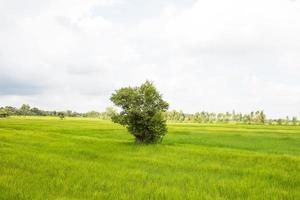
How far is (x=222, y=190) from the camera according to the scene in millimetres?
14125

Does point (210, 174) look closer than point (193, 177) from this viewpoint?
No

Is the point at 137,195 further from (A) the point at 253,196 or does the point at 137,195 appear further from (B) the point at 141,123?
(B) the point at 141,123

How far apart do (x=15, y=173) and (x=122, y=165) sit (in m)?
6.21

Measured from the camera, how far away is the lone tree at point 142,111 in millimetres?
38219

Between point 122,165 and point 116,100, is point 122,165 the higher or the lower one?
the lower one

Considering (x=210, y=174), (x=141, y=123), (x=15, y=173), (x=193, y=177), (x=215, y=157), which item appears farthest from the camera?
(x=141, y=123)

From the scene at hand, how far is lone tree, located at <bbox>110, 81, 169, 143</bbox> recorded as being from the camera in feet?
125

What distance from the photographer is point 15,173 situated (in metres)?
15.9

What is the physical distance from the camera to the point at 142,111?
38656mm

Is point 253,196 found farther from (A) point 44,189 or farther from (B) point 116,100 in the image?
(B) point 116,100

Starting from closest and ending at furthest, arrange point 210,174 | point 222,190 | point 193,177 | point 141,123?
1. point 222,190
2. point 193,177
3. point 210,174
4. point 141,123

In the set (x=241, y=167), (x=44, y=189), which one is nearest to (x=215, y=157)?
(x=241, y=167)

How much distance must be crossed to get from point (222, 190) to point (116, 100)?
26.2 metres

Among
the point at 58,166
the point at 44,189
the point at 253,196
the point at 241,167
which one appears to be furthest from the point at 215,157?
the point at 44,189
